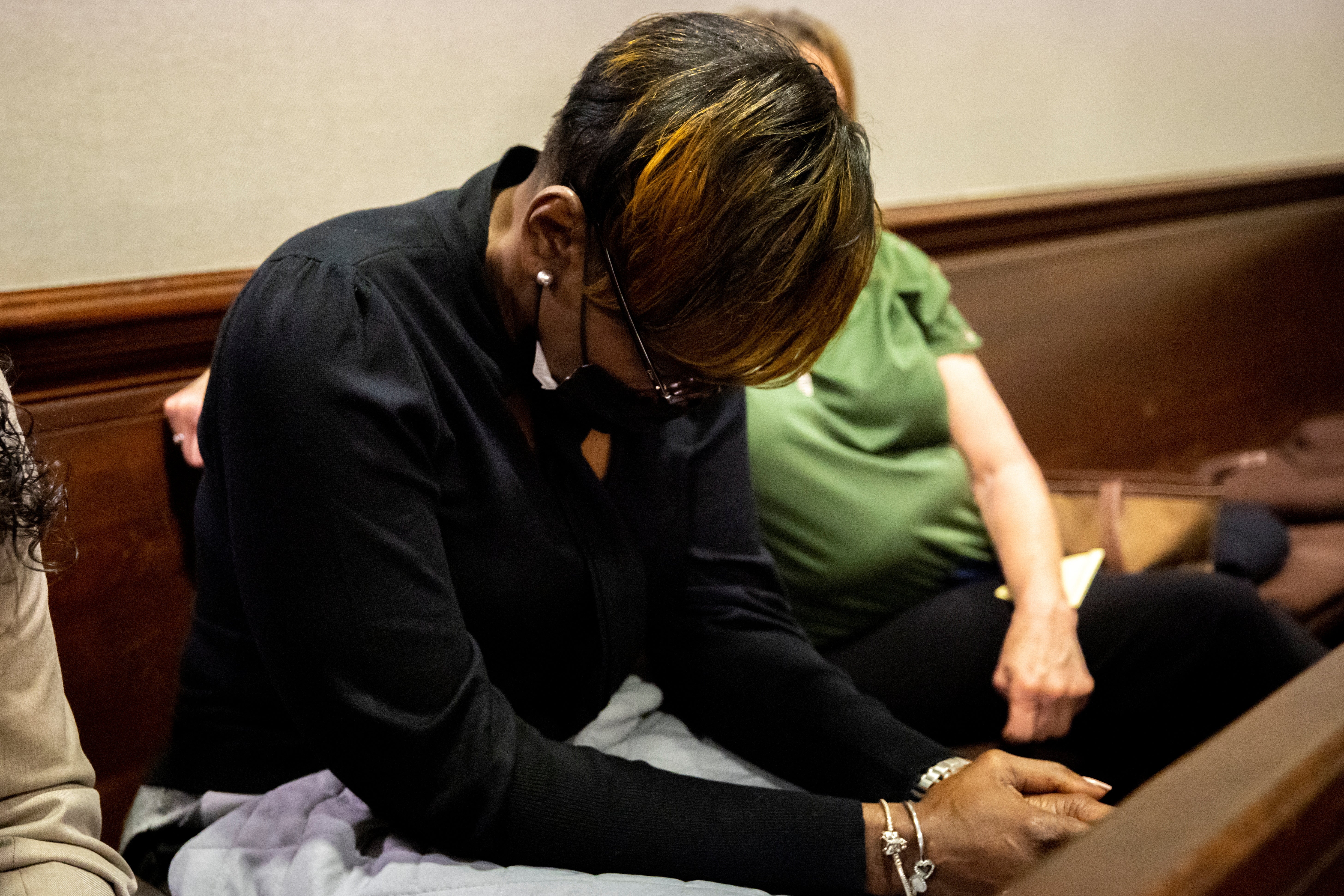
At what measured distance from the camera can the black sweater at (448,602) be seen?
2.78ft

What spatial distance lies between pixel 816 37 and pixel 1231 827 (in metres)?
1.19

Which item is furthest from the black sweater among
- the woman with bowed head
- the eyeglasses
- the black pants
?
the black pants

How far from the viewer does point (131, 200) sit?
1197mm

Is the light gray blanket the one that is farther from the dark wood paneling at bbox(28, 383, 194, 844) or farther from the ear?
the ear

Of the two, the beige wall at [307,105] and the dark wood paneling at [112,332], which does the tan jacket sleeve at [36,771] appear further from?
the beige wall at [307,105]

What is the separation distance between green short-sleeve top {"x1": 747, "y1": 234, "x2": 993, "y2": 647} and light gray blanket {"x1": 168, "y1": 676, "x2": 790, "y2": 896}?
43cm

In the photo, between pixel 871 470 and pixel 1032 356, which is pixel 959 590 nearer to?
pixel 871 470

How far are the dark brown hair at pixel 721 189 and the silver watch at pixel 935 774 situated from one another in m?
0.42

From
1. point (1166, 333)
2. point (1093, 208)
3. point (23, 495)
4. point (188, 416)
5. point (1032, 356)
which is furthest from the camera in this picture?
point (1166, 333)

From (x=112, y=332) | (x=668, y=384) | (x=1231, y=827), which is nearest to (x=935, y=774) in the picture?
(x=668, y=384)

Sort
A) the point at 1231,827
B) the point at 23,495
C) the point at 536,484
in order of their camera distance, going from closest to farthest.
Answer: the point at 1231,827, the point at 23,495, the point at 536,484

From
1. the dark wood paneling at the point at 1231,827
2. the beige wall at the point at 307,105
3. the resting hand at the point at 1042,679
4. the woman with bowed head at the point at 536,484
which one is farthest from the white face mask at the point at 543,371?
the resting hand at the point at 1042,679

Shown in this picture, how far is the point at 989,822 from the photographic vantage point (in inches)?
35.8

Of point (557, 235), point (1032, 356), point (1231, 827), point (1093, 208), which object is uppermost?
point (557, 235)
